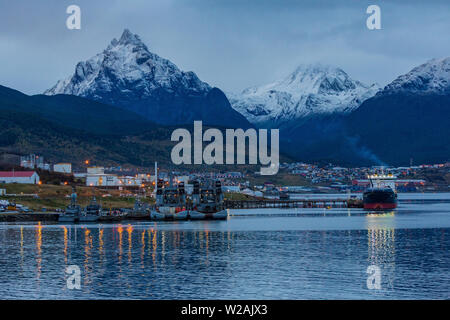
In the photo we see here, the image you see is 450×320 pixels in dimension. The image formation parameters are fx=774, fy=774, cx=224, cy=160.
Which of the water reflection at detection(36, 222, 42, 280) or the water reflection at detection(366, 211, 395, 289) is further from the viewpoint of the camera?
the water reflection at detection(36, 222, 42, 280)

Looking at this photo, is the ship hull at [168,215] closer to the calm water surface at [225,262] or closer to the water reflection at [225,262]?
the calm water surface at [225,262]

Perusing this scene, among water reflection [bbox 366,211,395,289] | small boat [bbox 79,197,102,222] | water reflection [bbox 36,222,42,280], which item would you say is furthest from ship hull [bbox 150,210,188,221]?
water reflection [bbox 366,211,395,289]

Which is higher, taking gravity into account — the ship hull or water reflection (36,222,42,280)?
the ship hull

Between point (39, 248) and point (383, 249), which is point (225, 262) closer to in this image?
point (383, 249)

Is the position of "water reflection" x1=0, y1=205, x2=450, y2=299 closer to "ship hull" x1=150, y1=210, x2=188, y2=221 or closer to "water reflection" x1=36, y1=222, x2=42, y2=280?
"water reflection" x1=36, y1=222, x2=42, y2=280

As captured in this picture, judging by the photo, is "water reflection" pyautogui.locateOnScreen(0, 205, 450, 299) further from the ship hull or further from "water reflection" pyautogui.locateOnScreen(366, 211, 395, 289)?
the ship hull

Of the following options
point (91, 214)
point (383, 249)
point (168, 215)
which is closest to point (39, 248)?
point (383, 249)

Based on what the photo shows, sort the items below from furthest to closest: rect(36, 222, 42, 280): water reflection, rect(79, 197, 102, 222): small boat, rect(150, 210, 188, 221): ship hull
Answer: rect(150, 210, 188, 221): ship hull, rect(79, 197, 102, 222): small boat, rect(36, 222, 42, 280): water reflection

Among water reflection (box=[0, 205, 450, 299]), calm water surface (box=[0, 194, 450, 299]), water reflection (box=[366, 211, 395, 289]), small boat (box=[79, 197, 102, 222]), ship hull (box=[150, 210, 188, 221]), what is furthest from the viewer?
ship hull (box=[150, 210, 188, 221])

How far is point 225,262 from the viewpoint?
3679 inches

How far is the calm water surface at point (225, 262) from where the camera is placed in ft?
233

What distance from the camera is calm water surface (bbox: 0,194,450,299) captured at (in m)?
71.0
